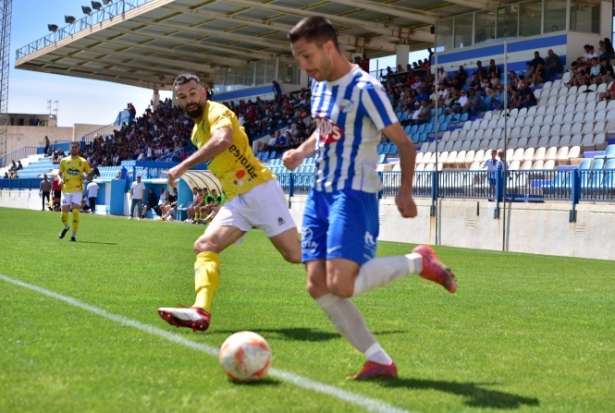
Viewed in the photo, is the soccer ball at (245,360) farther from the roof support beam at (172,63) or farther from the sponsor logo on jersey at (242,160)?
the roof support beam at (172,63)

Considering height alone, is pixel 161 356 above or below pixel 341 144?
below

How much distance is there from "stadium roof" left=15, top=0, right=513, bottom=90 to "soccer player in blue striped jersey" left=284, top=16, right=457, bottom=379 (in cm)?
3278

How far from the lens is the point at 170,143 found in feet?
184

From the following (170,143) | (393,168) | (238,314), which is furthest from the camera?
(170,143)

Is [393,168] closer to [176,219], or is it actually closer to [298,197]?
[298,197]

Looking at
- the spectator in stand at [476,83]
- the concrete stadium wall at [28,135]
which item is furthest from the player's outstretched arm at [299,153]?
the concrete stadium wall at [28,135]

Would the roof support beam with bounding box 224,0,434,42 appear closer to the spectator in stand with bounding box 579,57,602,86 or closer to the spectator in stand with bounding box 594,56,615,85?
the spectator in stand with bounding box 579,57,602,86

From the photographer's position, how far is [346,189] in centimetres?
541

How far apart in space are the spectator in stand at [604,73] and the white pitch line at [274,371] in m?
22.3

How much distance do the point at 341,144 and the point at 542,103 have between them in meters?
25.9

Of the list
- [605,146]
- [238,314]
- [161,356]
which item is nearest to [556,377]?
[161,356]

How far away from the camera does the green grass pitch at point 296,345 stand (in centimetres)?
484

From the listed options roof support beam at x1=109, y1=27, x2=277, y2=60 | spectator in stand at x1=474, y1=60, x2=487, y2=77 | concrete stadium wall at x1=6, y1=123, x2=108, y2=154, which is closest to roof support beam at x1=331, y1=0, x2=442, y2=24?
spectator in stand at x1=474, y1=60, x2=487, y2=77

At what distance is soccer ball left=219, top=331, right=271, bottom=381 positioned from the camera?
206 inches
